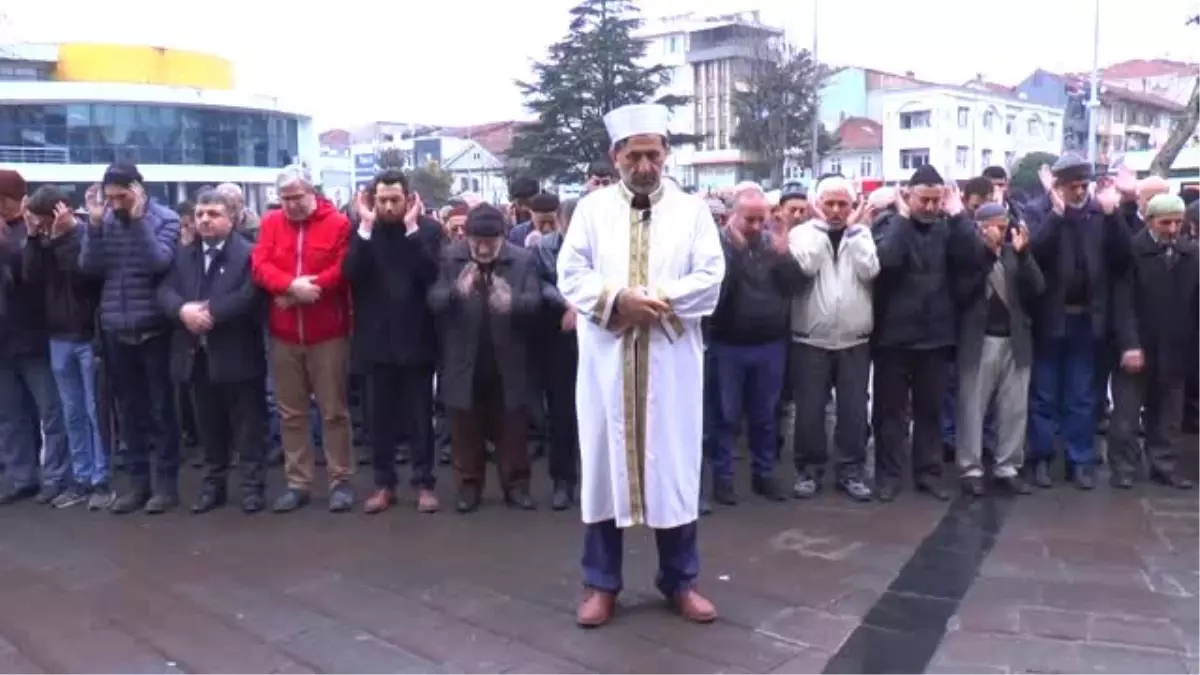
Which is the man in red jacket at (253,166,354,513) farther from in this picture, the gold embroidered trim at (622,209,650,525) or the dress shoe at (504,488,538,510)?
the gold embroidered trim at (622,209,650,525)

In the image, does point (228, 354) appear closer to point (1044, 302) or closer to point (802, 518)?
point (802, 518)

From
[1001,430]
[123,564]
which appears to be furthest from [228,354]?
[1001,430]

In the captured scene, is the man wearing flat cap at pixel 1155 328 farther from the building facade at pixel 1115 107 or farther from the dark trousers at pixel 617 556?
the building facade at pixel 1115 107

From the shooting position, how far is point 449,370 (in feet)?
20.6

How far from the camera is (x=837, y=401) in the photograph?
6.68m

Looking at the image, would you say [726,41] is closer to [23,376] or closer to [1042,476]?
[1042,476]

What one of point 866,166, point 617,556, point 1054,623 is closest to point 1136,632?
point 1054,623

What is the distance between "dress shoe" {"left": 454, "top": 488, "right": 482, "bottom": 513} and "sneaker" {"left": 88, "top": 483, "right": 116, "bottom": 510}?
1.99 metres

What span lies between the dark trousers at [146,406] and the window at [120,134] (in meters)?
46.5

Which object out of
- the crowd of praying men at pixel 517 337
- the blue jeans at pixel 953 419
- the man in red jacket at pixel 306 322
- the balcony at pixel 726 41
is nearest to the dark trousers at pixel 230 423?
the crowd of praying men at pixel 517 337

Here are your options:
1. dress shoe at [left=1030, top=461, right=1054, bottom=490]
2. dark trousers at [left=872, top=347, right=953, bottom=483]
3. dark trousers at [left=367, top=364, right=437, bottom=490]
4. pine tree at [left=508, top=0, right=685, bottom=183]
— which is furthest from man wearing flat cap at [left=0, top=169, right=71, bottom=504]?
Answer: pine tree at [left=508, top=0, right=685, bottom=183]

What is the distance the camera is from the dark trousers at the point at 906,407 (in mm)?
6578

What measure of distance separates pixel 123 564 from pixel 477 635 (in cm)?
208

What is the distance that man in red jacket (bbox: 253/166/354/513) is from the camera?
6.23 metres
